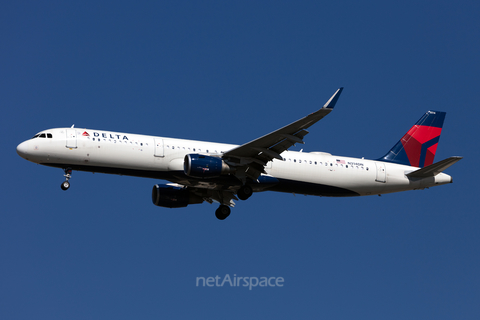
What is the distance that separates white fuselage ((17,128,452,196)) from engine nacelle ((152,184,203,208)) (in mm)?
3957

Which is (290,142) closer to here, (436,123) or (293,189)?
(293,189)

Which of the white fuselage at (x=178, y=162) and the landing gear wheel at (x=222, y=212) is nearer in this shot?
the white fuselage at (x=178, y=162)

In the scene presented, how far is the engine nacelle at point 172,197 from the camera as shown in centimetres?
3719

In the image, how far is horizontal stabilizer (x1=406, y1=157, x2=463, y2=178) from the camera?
111ft

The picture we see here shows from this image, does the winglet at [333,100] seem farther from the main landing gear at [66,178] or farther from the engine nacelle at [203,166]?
the main landing gear at [66,178]

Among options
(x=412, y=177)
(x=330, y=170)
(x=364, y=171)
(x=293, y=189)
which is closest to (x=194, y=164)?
(x=293, y=189)

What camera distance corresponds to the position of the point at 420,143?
39500 mm

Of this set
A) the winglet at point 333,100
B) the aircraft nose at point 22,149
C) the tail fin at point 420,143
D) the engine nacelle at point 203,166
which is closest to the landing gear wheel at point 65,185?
the aircraft nose at point 22,149

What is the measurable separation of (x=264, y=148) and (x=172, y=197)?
8.63 meters

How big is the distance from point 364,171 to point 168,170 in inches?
486

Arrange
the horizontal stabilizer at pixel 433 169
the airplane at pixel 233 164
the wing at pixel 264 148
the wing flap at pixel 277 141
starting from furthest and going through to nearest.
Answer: the horizontal stabilizer at pixel 433 169
the airplane at pixel 233 164
the wing at pixel 264 148
the wing flap at pixel 277 141

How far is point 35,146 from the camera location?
31.0 m

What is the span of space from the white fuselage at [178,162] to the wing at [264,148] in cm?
136

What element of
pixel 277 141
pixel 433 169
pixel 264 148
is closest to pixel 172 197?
pixel 264 148
